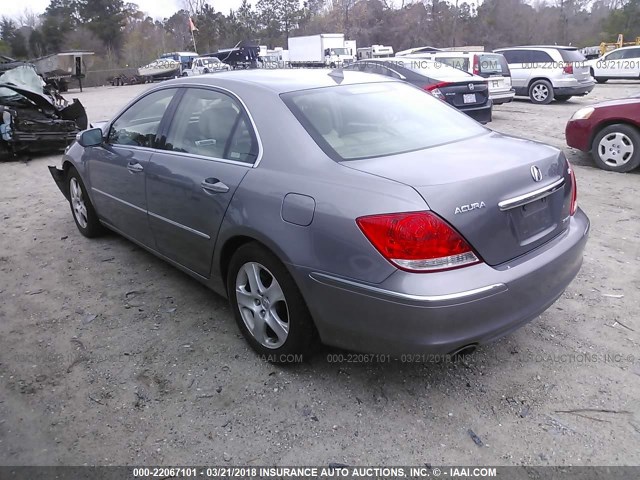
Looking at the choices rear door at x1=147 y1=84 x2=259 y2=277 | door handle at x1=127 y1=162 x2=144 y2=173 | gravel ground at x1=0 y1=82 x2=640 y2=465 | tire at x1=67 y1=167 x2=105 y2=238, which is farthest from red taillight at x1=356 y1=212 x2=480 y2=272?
tire at x1=67 y1=167 x2=105 y2=238

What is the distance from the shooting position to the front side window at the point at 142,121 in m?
3.79

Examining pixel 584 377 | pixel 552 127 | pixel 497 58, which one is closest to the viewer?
pixel 584 377

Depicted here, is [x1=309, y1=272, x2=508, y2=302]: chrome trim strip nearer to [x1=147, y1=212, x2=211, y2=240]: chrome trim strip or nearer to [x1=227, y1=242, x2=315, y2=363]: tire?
[x1=227, y1=242, x2=315, y2=363]: tire

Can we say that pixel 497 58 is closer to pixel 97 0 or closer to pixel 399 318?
pixel 399 318

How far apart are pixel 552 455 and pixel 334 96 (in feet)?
7.37

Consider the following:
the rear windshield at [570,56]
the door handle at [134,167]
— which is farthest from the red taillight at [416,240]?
the rear windshield at [570,56]

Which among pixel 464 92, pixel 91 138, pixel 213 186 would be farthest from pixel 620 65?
pixel 213 186

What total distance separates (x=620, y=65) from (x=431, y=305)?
76.7 ft

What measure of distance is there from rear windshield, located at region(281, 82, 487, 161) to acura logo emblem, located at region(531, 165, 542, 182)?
22.1 inches

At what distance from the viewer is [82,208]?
16.6 feet

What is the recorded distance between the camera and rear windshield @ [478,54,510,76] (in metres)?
13.3

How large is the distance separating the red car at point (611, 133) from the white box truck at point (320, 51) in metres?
33.4

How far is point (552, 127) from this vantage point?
1084cm

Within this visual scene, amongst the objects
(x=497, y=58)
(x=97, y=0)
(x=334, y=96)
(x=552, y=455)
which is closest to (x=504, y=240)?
(x=552, y=455)
